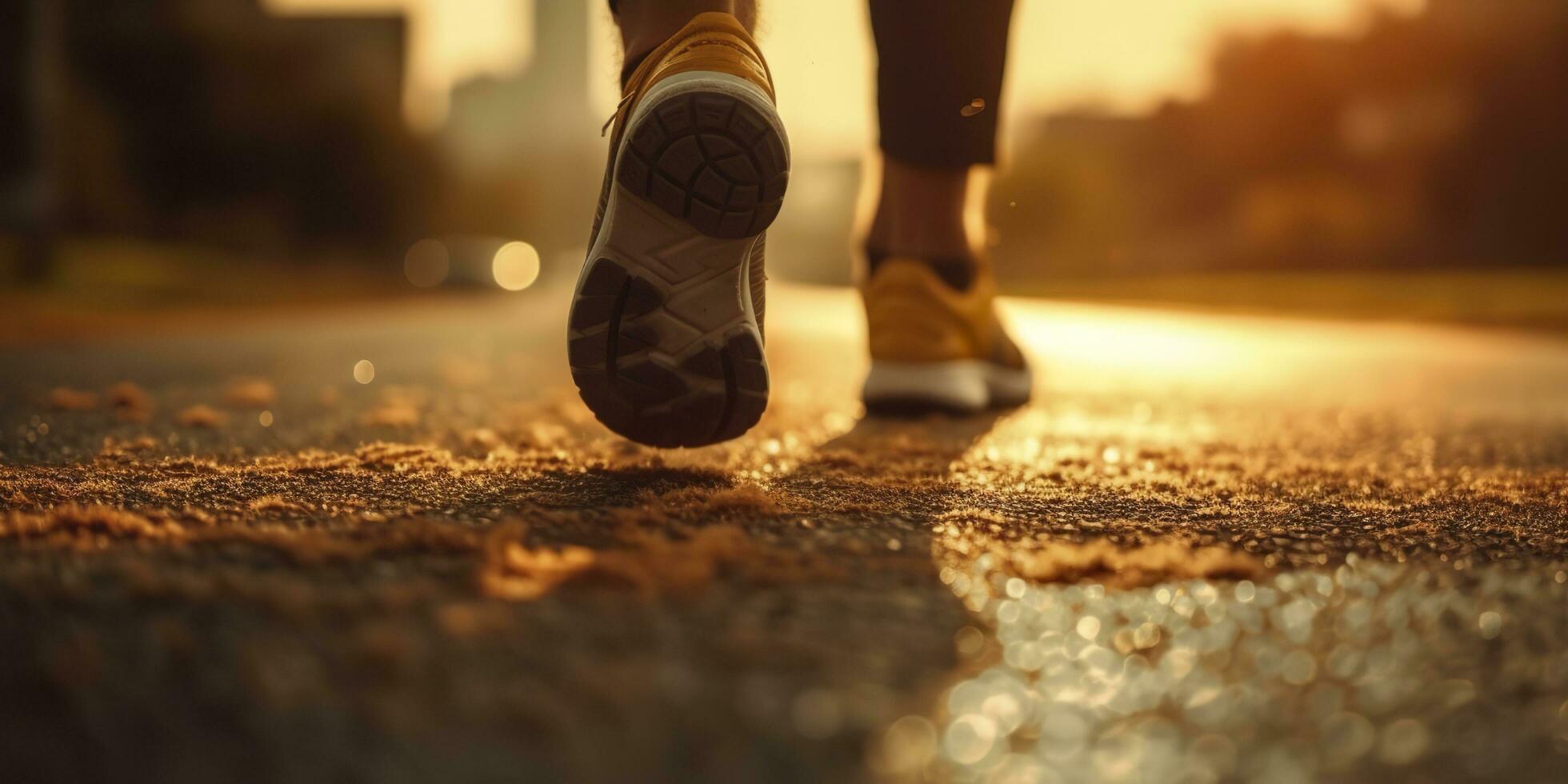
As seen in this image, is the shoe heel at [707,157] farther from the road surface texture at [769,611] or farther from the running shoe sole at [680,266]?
the road surface texture at [769,611]

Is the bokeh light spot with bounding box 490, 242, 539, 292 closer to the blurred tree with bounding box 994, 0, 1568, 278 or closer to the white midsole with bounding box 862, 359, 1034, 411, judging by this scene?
the blurred tree with bounding box 994, 0, 1568, 278

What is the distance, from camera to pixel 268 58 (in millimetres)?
22438

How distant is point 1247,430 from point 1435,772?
1.65m

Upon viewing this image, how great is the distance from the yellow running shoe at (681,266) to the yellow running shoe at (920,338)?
83 centimetres

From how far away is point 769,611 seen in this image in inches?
31.5

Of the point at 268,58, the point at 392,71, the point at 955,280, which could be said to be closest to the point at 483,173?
the point at 392,71

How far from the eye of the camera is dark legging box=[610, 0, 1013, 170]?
2.06 metres

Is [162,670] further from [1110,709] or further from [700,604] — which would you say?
[1110,709]

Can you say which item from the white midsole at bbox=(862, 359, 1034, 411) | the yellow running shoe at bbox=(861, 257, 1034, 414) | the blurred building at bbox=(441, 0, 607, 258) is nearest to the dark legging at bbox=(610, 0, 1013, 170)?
the yellow running shoe at bbox=(861, 257, 1034, 414)

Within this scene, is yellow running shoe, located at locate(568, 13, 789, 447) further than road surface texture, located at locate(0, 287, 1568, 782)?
Yes

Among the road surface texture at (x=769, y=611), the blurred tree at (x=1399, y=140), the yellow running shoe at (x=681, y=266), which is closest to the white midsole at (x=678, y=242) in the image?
the yellow running shoe at (x=681, y=266)

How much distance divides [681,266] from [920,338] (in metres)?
0.90

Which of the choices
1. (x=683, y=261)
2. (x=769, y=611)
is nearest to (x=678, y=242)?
(x=683, y=261)

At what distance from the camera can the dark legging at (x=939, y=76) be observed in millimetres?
2059
